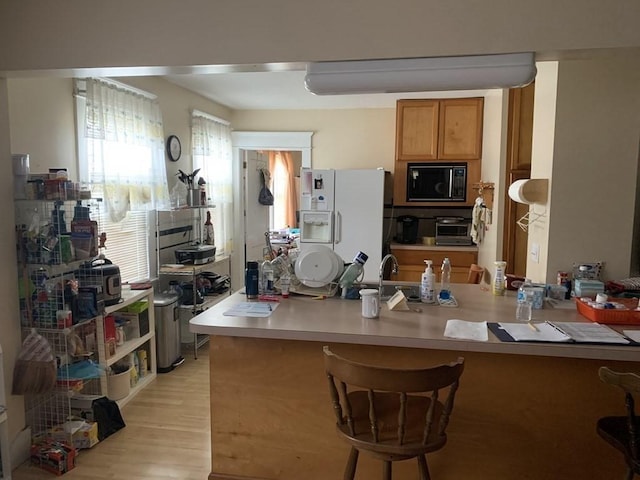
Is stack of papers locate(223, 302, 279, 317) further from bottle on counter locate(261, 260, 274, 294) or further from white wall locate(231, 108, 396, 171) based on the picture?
white wall locate(231, 108, 396, 171)

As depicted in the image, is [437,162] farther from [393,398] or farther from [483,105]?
[393,398]

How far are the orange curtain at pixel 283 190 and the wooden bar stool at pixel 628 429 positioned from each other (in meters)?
6.85

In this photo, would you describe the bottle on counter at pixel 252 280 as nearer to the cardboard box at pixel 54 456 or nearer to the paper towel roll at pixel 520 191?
the cardboard box at pixel 54 456

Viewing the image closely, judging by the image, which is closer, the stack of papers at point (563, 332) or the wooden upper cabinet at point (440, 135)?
the stack of papers at point (563, 332)

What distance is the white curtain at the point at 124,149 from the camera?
3.24 meters

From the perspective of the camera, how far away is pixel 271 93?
190 inches

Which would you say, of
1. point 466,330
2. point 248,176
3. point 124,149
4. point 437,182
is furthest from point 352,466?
point 248,176

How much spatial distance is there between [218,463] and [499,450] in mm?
1305

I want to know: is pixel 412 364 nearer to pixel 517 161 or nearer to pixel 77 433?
pixel 77 433

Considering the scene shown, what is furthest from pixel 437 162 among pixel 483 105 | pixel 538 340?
pixel 538 340

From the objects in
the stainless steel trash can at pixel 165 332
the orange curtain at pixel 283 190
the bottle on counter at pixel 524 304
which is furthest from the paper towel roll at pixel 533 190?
the orange curtain at pixel 283 190

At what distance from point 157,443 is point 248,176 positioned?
380 cm

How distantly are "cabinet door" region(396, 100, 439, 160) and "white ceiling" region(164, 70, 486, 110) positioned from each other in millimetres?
117

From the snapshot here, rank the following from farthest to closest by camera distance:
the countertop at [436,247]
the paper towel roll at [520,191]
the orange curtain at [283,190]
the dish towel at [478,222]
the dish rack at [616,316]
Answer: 1. the orange curtain at [283,190]
2. the countertop at [436,247]
3. the dish towel at [478,222]
4. the paper towel roll at [520,191]
5. the dish rack at [616,316]
